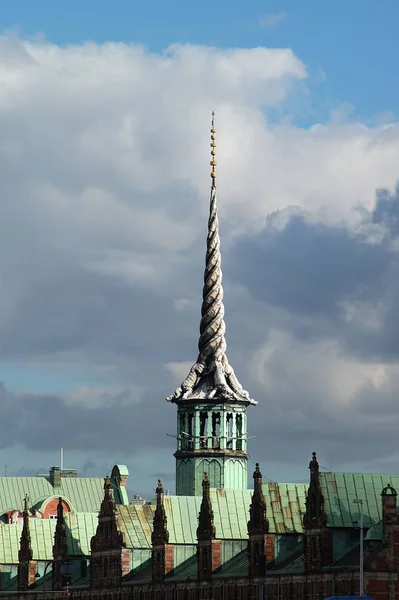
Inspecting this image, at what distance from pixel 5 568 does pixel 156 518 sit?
3467 centimetres

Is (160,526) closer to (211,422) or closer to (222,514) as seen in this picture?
(222,514)

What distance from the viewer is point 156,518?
162 metres

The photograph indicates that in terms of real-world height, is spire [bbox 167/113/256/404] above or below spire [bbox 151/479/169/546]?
above

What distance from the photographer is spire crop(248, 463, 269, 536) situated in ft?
486

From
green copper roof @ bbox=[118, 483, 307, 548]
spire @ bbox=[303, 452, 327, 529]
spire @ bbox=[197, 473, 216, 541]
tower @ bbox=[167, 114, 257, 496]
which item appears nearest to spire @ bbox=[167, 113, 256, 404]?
tower @ bbox=[167, 114, 257, 496]

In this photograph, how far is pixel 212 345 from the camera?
184 m

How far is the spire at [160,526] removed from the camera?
160m

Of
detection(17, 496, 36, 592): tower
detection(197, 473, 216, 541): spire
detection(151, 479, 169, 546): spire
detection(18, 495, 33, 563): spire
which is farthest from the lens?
detection(18, 495, 33, 563): spire

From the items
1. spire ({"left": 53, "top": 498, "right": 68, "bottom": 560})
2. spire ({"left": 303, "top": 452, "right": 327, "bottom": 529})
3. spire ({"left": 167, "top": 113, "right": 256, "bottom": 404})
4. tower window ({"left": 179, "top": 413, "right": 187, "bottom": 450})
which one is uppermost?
spire ({"left": 167, "top": 113, "right": 256, "bottom": 404})

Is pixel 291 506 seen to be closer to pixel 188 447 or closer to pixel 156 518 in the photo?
pixel 156 518

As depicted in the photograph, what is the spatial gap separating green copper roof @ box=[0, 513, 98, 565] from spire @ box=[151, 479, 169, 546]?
63.0 feet

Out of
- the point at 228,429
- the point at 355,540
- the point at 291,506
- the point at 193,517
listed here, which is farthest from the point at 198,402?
the point at 355,540

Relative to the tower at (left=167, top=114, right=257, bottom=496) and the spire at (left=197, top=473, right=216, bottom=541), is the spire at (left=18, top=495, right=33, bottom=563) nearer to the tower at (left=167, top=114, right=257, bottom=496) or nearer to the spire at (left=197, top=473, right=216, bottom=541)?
the tower at (left=167, top=114, right=257, bottom=496)

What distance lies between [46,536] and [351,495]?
50097mm
